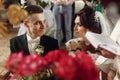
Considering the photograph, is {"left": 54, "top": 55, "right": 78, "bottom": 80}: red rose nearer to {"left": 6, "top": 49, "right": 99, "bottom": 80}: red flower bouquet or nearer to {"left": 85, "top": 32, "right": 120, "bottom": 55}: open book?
{"left": 6, "top": 49, "right": 99, "bottom": 80}: red flower bouquet

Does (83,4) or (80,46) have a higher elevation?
(83,4)

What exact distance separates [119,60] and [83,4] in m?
0.42

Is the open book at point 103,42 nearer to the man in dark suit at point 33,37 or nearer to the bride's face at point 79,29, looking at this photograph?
the bride's face at point 79,29

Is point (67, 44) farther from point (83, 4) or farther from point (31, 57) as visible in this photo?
point (31, 57)

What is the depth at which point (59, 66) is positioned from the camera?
0.67 metres

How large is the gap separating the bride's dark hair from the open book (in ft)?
0.15

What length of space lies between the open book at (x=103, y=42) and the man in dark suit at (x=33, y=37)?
0.72 feet

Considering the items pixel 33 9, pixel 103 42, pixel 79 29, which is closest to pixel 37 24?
pixel 33 9

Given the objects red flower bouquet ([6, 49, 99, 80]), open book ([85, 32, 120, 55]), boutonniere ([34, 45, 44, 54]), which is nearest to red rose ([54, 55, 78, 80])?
red flower bouquet ([6, 49, 99, 80])

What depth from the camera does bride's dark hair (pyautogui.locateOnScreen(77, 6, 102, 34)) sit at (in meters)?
1.23

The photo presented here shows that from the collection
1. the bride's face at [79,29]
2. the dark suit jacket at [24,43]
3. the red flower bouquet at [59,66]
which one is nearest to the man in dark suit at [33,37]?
the dark suit jacket at [24,43]

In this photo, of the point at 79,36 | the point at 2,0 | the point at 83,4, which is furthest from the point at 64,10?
the point at 2,0

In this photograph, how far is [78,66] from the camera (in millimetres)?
668

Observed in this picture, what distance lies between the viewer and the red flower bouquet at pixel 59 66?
655 mm
